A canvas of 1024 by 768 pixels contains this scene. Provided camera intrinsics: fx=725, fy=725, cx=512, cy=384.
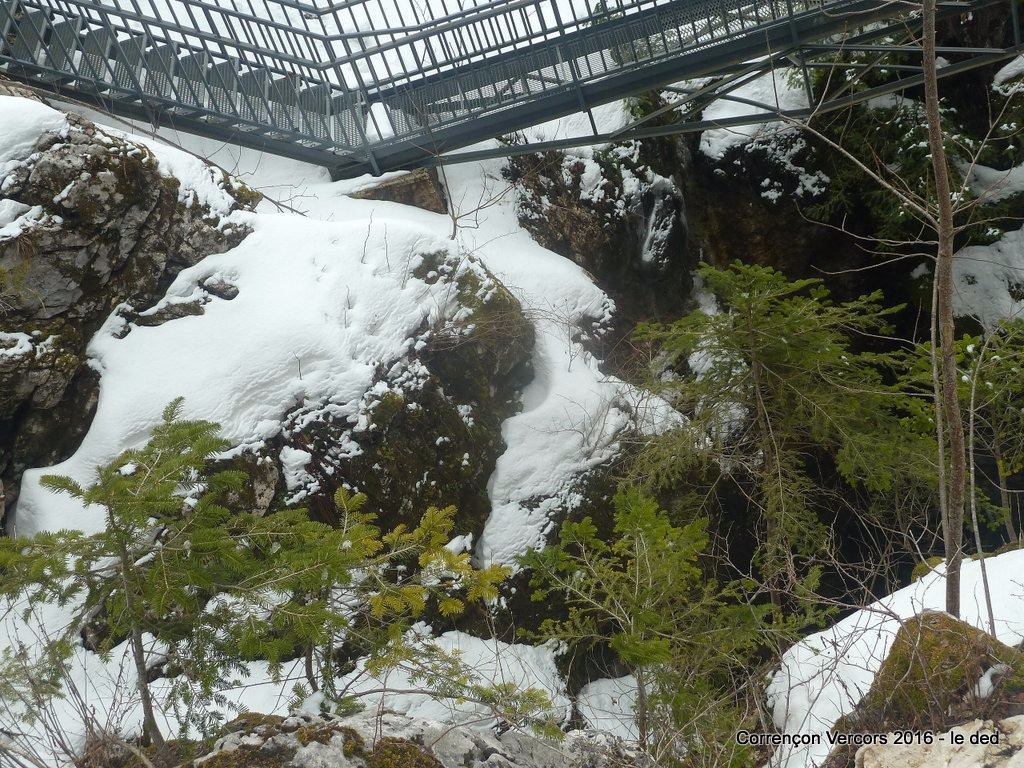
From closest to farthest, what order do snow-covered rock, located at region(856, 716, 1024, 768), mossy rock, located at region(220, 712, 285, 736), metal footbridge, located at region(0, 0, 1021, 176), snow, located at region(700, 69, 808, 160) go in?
snow-covered rock, located at region(856, 716, 1024, 768) < mossy rock, located at region(220, 712, 285, 736) < metal footbridge, located at region(0, 0, 1021, 176) < snow, located at region(700, 69, 808, 160)

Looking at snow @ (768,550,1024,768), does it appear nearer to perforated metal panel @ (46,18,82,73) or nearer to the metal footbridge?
the metal footbridge

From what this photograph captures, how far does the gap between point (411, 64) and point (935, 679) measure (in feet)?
26.0

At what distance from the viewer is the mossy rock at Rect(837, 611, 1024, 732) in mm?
2998

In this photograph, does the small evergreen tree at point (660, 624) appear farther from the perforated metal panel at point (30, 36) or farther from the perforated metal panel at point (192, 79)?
the perforated metal panel at point (30, 36)

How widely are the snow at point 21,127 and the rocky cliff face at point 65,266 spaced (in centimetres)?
3

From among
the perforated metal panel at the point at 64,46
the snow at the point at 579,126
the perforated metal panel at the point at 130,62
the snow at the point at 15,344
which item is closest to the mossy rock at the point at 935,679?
the snow at the point at 15,344

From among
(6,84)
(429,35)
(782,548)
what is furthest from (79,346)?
(782,548)

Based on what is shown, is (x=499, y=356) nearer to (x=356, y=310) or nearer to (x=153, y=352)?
(x=356, y=310)

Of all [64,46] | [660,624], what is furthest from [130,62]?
[660,624]

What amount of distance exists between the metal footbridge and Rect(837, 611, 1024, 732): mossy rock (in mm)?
5152

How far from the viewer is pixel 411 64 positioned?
8477mm

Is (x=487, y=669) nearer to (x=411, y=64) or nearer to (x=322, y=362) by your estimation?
(x=322, y=362)

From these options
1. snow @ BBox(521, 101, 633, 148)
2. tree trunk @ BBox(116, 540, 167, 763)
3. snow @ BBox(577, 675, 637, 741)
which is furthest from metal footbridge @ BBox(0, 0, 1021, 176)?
tree trunk @ BBox(116, 540, 167, 763)

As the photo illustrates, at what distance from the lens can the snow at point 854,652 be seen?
338 centimetres
